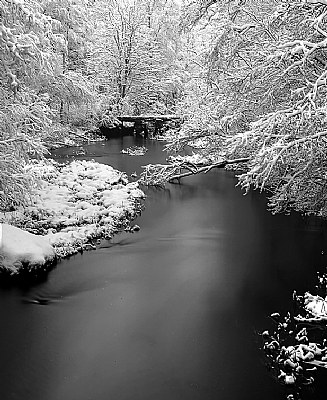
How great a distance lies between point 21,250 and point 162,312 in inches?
120

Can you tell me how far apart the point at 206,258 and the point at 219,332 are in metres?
3.04

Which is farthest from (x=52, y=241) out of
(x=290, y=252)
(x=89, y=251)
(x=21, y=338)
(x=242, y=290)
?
(x=290, y=252)

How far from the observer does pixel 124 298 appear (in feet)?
26.2

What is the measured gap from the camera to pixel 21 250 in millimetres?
8469

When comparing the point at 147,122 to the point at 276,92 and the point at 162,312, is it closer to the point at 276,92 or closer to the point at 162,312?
the point at 276,92

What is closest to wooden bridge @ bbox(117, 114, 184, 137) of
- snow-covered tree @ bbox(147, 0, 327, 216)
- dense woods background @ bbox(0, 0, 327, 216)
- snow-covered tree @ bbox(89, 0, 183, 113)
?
snow-covered tree @ bbox(89, 0, 183, 113)

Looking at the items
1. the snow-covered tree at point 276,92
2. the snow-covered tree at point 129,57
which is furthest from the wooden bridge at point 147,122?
the snow-covered tree at point 276,92

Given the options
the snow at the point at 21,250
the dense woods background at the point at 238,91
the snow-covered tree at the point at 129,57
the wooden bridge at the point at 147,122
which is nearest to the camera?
the dense woods background at the point at 238,91

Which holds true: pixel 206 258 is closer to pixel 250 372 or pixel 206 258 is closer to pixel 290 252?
pixel 290 252

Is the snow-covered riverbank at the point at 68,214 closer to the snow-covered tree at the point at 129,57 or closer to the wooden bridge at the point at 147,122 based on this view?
the wooden bridge at the point at 147,122

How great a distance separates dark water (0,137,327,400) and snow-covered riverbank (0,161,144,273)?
503 mm

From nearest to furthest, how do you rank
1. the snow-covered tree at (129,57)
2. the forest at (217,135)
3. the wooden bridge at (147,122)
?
the forest at (217,135), the wooden bridge at (147,122), the snow-covered tree at (129,57)

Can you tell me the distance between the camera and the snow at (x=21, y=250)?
8.37 meters

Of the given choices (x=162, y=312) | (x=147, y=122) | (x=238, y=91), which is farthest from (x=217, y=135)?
(x=147, y=122)
